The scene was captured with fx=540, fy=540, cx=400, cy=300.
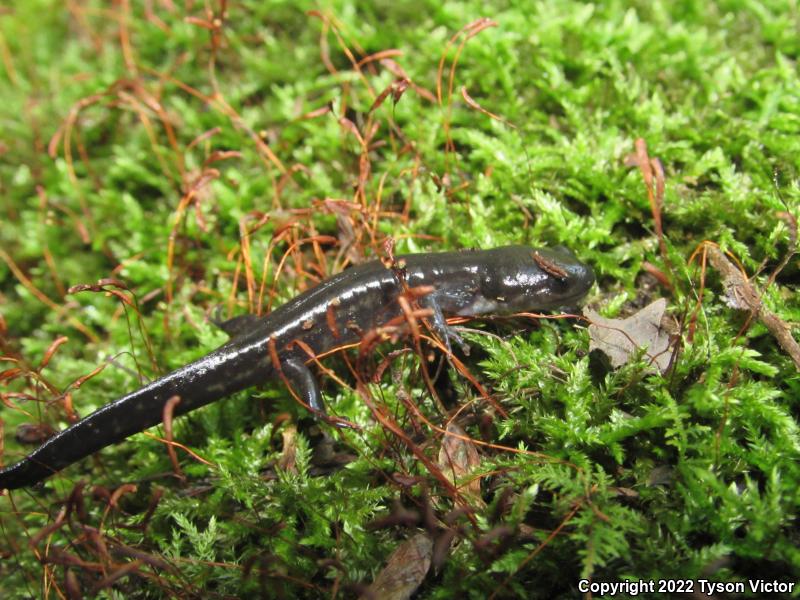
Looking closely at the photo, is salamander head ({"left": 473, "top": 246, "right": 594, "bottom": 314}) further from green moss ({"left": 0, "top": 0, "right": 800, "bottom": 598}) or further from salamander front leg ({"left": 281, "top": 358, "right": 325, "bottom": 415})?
salamander front leg ({"left": 281, "top": 358, "right": 325, "bottom": 415})

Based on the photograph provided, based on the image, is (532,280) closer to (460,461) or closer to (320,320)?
(460,461)

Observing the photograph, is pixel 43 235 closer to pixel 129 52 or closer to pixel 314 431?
pixel 129 52

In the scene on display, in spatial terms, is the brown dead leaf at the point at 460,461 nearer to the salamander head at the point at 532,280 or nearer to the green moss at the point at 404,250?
the green moss at the point at 404,250

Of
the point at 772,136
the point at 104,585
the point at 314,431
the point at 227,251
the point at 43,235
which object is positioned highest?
the point at 43,235

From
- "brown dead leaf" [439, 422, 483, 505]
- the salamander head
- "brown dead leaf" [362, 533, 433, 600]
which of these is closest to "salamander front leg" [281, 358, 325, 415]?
"brown dead leaf" [439, 422, 483, 505]

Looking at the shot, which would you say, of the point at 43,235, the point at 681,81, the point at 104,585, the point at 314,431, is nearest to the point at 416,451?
the point at 314,431

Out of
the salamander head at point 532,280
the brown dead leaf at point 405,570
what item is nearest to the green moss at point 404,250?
the brown dead leaf at point 405,570
